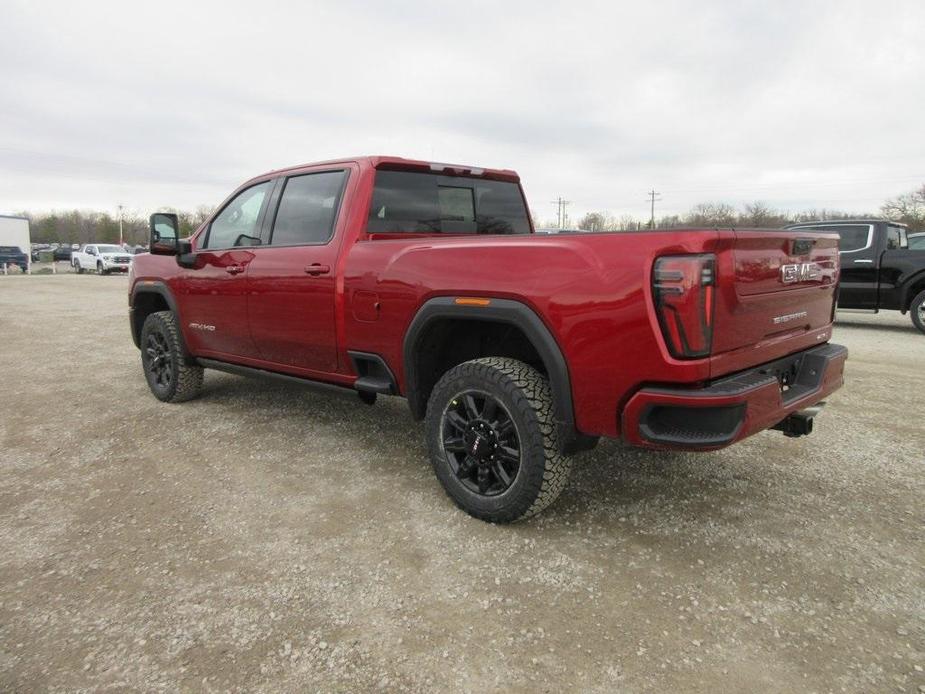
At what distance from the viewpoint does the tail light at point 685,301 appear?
2.36m

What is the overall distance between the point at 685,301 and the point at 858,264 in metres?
9.34

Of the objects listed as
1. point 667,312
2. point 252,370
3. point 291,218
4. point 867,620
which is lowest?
point 867,620

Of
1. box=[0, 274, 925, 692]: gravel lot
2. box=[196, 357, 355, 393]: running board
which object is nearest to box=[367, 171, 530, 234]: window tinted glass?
box=[196, 357, 355, 393]: running board

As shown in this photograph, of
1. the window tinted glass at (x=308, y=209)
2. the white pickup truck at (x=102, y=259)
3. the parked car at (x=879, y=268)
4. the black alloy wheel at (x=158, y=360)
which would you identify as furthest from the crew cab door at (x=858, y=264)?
the white pickup truck at (x=102, y=259)

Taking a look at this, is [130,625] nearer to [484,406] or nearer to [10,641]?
[10,641]

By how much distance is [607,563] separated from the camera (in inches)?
108

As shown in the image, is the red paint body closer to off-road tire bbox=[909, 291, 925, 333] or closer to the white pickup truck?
off-road tire bbox=[909, 291, 925, 333]

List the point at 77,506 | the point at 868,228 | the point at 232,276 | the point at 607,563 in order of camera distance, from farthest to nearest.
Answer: the point at 868,228 < the point at 232,276 < the point at 77,506 < the point at 607,563

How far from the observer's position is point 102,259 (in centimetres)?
3091

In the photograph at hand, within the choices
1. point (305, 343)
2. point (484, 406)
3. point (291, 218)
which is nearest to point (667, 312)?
point (484, 406)

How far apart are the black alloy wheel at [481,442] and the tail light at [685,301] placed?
0.87 m

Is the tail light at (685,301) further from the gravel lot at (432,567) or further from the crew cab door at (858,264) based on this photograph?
the crew cab door at (858,264)

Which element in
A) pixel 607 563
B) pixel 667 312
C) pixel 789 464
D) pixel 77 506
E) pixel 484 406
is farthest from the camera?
pixel 789 464

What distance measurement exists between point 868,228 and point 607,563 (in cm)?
972
